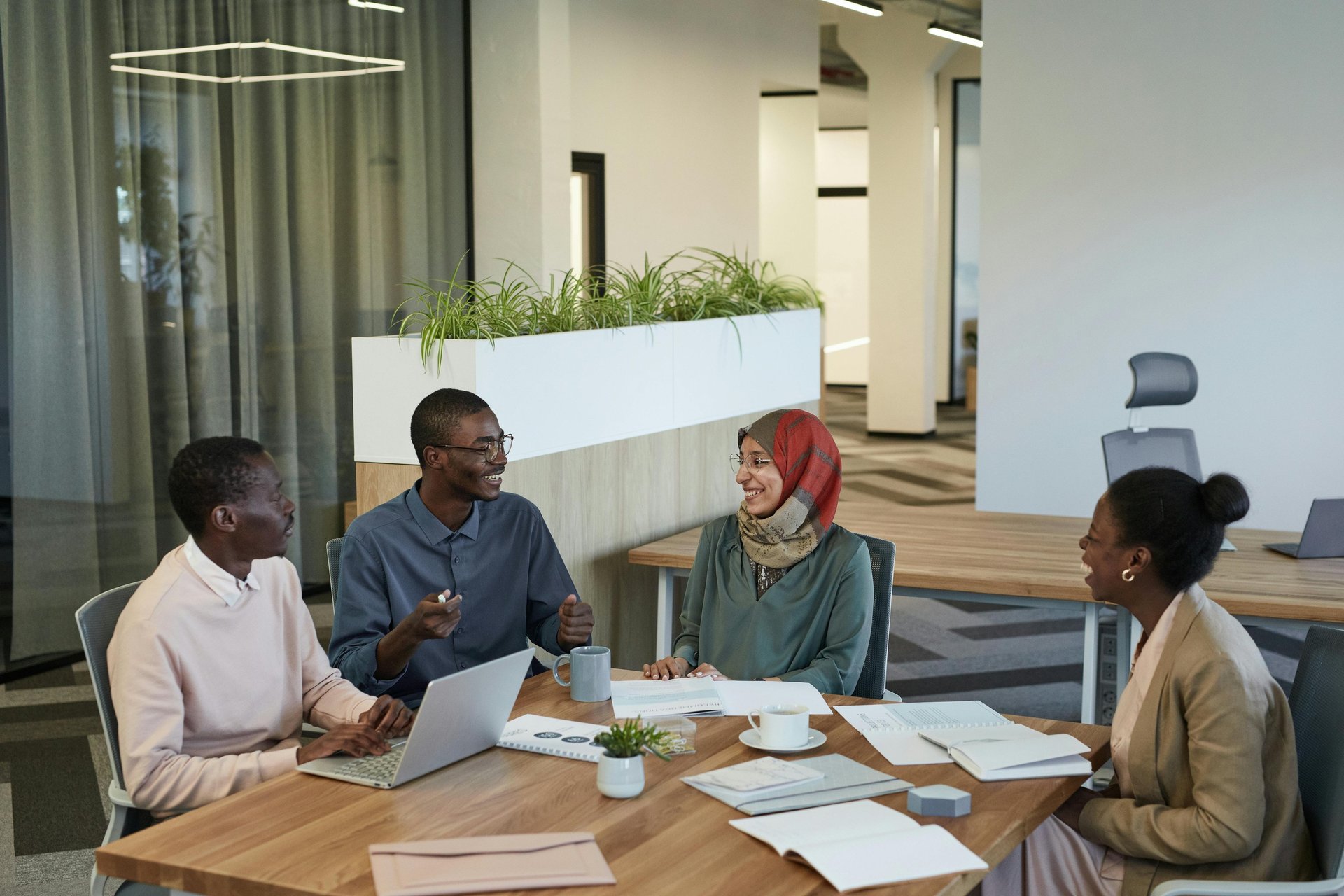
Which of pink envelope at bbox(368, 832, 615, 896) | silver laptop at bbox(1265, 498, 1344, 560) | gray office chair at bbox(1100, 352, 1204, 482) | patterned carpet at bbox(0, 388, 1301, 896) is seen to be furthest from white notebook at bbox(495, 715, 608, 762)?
gray office chair at bbox(1100, 352, 1204, 482)

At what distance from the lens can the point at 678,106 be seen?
29.2ft

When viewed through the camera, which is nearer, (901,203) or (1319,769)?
(1319,769)

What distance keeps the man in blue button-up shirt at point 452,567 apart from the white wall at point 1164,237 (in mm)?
4642

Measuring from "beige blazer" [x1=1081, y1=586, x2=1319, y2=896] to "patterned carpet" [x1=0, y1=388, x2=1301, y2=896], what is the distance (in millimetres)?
2278

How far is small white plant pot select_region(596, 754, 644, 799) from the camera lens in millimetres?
1926

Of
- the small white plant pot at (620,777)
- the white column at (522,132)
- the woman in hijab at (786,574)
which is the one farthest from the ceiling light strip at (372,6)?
the small white plant pot at (620,777)

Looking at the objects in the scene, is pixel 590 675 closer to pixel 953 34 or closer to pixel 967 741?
pixel 967 741

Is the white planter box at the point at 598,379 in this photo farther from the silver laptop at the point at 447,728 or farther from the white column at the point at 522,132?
the white column at the point at 522,132

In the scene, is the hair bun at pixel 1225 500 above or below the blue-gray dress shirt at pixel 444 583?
above

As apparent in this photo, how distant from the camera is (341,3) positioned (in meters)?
6.41

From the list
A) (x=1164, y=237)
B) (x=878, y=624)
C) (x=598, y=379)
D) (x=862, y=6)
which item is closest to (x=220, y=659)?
(x=878, y=624)

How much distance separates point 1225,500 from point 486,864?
1.28 m

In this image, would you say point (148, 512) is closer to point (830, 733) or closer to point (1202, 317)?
point (830, 733)

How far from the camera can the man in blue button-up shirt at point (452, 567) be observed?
8.89ft
